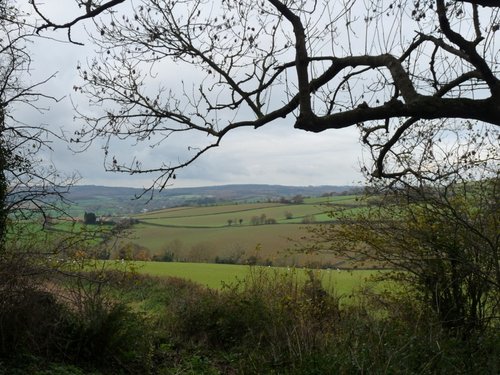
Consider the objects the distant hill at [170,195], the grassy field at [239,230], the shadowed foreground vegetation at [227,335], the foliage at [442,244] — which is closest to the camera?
the shadowed foreground vegetation at [227,335]

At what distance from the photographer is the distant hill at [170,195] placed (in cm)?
684

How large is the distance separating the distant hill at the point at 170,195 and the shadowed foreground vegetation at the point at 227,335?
128 centimetres

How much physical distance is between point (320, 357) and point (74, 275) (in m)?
3.21

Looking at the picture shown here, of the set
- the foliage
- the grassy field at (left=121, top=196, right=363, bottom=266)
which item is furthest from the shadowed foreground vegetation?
the grassy field at (left=121, top=196, right=363, bottom=266)

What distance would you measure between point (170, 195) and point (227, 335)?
2.96 m

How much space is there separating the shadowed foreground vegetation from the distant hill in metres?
1.28

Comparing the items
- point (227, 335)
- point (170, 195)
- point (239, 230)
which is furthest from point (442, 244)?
point (239, 230)

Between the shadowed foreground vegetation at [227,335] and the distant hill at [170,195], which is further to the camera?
the distant hill at [170,195]

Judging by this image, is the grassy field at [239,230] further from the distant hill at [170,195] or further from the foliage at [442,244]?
the foliage at [442,244]

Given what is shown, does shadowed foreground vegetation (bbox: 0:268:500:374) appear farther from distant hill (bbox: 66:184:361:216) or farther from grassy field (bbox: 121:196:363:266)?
distant hill (bbox: 66:184:361:216)

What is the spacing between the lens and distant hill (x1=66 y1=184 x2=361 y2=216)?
6.84 metres

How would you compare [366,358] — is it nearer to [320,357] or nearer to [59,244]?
[320,357]

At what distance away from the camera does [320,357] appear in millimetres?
5102

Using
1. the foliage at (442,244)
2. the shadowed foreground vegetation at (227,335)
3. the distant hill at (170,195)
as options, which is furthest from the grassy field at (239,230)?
the shadowed foreground vegetation at (227,335)
